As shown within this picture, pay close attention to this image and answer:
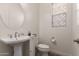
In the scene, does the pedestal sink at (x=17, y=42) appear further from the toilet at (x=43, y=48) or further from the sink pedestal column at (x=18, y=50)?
the toilet at (x=43, y=48)

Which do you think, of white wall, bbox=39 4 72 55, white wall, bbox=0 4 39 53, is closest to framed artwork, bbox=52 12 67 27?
white wall, bbox=39 4 72 55

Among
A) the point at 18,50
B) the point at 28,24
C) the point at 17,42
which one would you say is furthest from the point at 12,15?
the point at 18,50

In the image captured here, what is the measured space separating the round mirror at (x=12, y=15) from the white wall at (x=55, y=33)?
296 millimetres

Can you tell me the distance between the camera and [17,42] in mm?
2139

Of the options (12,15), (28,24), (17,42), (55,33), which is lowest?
(17,42)

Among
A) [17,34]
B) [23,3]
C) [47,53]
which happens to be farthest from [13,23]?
[47,53]

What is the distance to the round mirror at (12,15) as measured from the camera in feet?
7.12

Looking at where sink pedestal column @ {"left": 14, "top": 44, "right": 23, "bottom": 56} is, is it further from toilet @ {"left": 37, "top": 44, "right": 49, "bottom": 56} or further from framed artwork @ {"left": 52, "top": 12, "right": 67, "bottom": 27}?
framed artwork @ {"left": 52, "top": 12, "right": 67, "bottom": 27}

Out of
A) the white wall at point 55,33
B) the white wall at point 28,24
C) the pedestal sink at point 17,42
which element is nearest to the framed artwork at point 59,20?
the white wall at point 55,33

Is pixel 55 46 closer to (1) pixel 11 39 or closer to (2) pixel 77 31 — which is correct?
(2) pixel 77 31

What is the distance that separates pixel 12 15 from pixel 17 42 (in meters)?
0.38

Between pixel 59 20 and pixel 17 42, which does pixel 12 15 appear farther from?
pixel 59 20

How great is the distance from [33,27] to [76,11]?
63cm

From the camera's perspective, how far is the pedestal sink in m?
2.12
